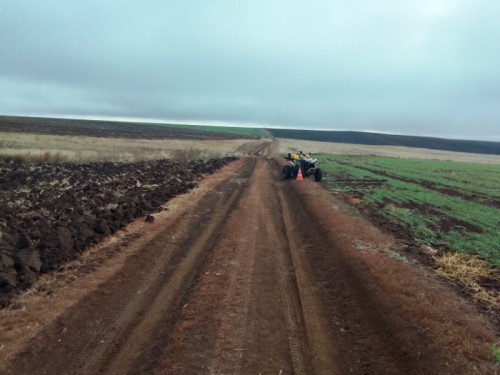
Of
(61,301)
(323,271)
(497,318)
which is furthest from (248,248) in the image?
(497,318)

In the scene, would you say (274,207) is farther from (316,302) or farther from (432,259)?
(316,302)

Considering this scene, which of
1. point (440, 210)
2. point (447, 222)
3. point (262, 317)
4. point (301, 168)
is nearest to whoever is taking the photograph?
point (262, 317)

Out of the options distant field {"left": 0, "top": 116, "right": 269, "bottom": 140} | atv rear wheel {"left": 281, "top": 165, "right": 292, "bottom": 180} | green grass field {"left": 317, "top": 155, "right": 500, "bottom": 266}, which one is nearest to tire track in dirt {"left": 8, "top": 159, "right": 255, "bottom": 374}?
green grass field {"left": 317, "top": 155, "right": 500, "bottom": 266}

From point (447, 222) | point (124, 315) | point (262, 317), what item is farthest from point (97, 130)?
point (262, 317)

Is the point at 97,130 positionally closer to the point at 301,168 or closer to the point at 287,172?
the point at 287,172

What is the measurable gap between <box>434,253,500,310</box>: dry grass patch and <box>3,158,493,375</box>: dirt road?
2.08 ft

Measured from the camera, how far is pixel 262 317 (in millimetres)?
6715

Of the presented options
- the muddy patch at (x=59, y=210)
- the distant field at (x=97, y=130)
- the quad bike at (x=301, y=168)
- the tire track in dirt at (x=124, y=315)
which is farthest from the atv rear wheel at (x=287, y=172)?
the distant field at (x=97, y=130)

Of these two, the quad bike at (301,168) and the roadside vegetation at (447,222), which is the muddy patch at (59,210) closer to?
the quad bike at (301,168)

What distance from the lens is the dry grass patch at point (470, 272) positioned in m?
7.92

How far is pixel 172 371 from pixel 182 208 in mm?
10043

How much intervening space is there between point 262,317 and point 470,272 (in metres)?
5.61

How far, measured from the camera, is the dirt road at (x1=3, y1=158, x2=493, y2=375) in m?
5.46

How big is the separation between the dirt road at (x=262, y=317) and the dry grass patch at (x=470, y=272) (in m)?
0.63
